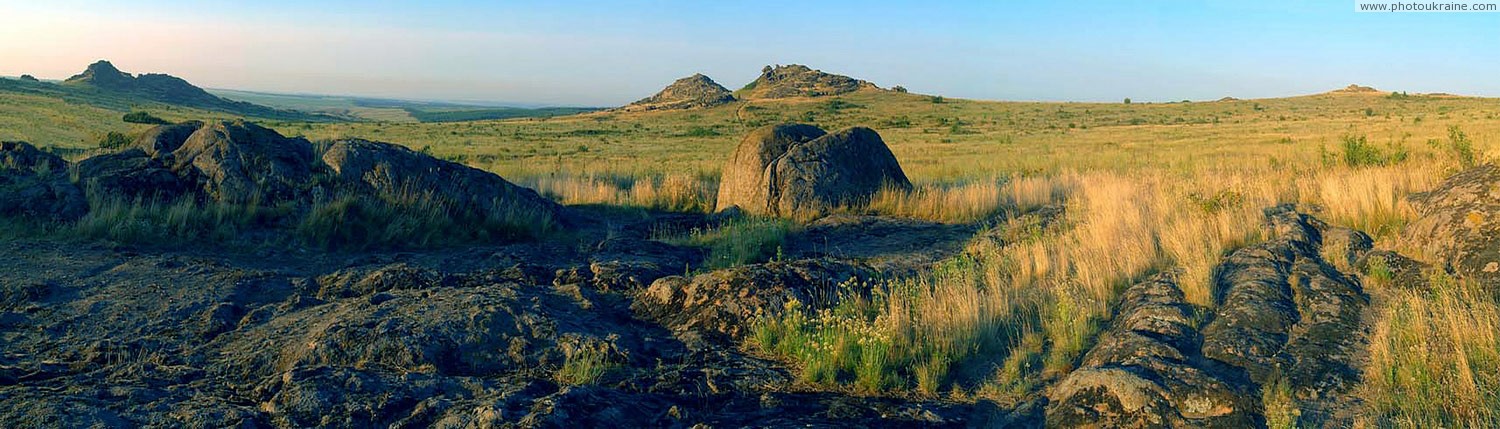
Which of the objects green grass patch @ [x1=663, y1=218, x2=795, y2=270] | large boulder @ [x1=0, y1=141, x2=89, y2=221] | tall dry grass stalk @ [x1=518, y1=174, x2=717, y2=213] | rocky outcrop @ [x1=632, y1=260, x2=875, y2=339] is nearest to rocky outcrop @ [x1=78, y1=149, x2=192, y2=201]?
large boulder @ [x1=0, y1=141, x2=89, y2=221]

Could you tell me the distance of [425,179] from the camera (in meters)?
11.3

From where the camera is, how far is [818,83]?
90.7 meters

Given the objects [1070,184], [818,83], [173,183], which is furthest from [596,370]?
[818,83]

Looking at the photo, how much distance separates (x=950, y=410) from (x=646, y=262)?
446 centimetres

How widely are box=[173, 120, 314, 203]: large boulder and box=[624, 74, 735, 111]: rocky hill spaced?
64733 mm

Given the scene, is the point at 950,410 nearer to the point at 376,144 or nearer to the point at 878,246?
the point at 878,246

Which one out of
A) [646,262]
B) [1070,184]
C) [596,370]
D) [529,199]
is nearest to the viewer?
[596,370]

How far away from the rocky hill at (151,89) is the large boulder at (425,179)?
7371 cm

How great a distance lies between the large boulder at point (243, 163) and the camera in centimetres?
1030

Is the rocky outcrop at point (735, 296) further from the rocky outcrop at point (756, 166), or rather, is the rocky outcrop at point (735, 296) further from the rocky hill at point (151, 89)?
the rocky hill at point (151, 89)

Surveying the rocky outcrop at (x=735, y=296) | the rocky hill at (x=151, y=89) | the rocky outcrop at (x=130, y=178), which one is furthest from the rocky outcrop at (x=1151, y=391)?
the rocky hill at (x=151, y=89)

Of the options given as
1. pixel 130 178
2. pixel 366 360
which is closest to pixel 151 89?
pixel 130 178

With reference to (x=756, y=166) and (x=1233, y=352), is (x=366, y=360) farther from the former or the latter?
(x=756, y=166)

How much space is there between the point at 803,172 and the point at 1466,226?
26.3 ft
